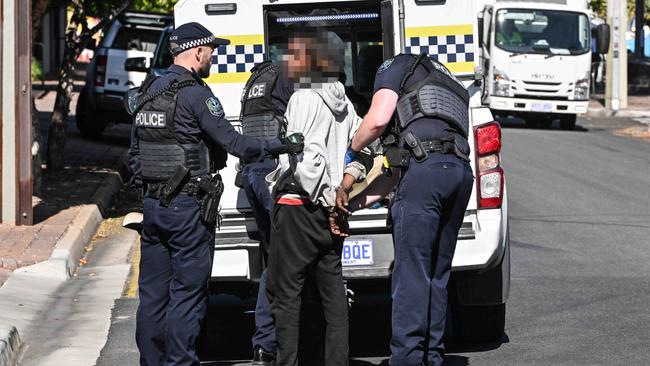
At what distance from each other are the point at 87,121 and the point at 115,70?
127 centimetres

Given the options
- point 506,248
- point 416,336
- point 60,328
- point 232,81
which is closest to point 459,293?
point 506,248

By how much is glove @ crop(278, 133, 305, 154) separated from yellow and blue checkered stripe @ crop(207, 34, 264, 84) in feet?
5.05

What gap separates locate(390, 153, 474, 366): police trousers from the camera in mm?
6625

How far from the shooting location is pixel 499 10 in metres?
26.6

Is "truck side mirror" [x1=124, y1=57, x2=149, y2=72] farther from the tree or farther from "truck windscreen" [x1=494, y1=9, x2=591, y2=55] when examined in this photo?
"truck windscreen" [x1=494, y1=9, x2=591, y2=55]

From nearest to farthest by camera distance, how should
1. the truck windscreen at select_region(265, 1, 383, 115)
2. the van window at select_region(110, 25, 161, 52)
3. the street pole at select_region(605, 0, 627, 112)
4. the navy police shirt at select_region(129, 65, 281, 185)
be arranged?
the navy police shirt at select_region(129, 65, 281, 185) < the truck windscreen at select_region(265, 1, 383, 115) < the van window at select_region(110, 25, 161, 52) < the street pole at select_region(605, 0, 627, 112)

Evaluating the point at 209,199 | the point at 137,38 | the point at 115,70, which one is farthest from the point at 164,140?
the point at 137,38

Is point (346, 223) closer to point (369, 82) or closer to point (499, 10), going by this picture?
point (369, 82)

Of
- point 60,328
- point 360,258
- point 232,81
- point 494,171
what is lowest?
point 60,328

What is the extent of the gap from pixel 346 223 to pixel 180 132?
39.3 inches

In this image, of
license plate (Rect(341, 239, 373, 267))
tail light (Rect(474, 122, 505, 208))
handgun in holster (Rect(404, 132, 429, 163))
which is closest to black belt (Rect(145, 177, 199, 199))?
handgun in holster (Rect(404, 132, 429, 163))

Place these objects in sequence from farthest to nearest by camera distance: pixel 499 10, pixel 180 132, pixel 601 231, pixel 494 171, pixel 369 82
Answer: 1. pixel 499 10
2. pixel 601 231
3. pixel 369 82
4. pixel 494 171
5. pixel 180 132

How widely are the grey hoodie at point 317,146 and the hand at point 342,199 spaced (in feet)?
0.12

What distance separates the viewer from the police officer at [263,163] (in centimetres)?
719
